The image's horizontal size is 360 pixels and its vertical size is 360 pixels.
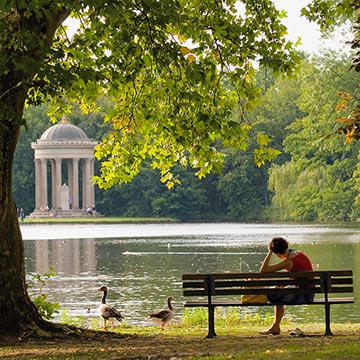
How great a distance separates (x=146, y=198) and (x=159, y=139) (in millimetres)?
84418

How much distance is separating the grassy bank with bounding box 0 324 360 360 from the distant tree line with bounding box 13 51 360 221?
184ft

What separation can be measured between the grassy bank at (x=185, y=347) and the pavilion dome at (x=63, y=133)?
92.0 meters

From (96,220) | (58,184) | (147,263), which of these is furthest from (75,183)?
(147,263)

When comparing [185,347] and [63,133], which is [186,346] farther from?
[63,133]

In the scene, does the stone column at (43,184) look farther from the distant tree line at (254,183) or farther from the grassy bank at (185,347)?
the grassy bank at (185,347)

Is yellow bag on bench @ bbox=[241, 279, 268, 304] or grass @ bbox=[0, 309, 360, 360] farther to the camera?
yellow bag on bench @ bbox=[241, 279, 268, 304]

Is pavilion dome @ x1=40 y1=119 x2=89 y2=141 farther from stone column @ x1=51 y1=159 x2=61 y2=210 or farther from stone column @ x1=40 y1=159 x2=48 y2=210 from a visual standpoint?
stone column @ x1=40 y1=159 x2=48 y2=210

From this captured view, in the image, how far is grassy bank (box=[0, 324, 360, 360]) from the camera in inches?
421

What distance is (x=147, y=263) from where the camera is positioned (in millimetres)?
38500

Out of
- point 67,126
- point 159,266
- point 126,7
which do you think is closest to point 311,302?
point 126,7

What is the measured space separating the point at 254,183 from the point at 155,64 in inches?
3399

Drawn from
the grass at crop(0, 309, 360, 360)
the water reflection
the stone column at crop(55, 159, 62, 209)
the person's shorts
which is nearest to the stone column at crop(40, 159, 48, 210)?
the stone column at crop(55, 159, 62, 209)

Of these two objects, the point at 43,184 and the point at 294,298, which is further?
the point at 43,184

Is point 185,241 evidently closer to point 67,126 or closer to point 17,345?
point 17,345
